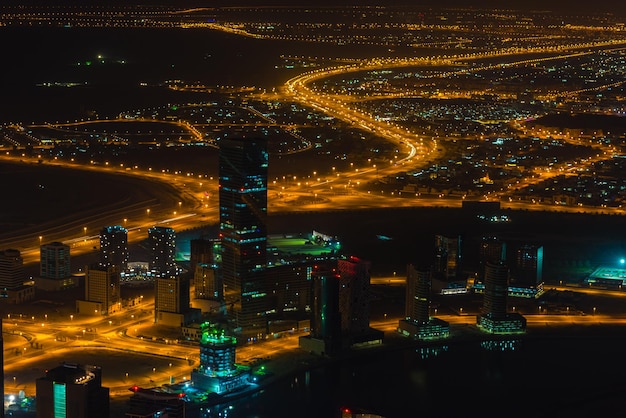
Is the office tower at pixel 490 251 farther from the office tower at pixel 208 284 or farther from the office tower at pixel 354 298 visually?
the office tower at pixel 208 284

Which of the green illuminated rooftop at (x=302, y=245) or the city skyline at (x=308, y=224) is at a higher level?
the green illuminated rooftop at (x=302, y=245)

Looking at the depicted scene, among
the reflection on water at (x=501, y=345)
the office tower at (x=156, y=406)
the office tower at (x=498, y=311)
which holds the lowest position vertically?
the reflection on water at (x=501, y=345)

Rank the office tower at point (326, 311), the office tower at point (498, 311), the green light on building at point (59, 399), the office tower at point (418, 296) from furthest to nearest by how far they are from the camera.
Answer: the office tower at point (498, 311) → the office tower at point (418, 296) → the office tower at point (326, 311) → the green light on building at point (59, 399)

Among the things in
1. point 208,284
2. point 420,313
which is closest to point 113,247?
point 208,284

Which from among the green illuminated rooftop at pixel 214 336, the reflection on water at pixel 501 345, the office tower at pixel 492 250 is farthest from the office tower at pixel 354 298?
the office tower at pixel 492 250

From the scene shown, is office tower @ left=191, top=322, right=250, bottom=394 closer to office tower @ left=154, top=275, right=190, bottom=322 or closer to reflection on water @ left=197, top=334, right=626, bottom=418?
reflection on water @ left=197, top=334, right=626, bottom=418

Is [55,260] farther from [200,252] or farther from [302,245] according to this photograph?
[302,245]
